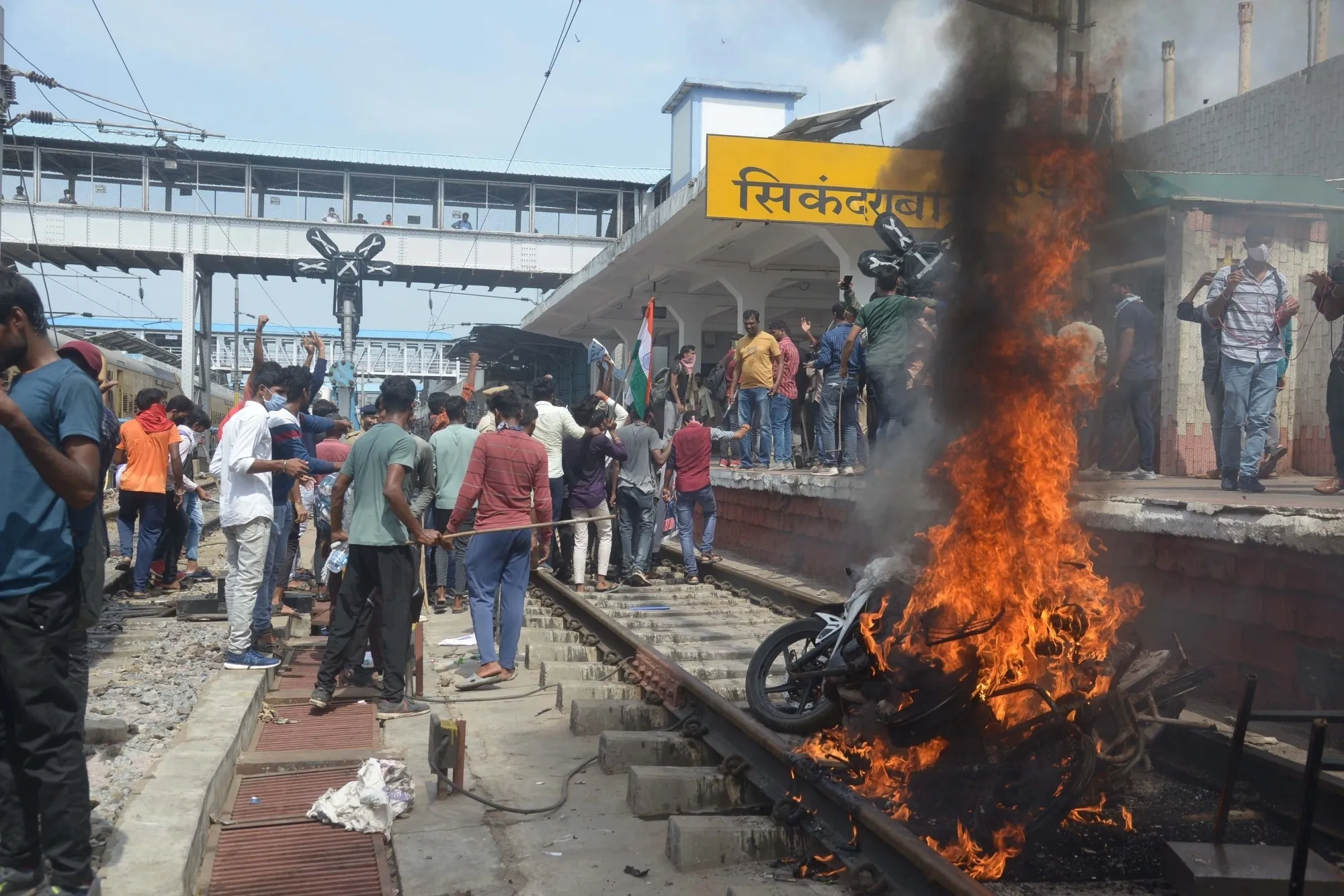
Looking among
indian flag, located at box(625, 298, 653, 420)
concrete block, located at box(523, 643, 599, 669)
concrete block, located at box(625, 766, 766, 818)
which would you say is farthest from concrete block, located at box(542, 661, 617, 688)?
indian flag, located at box(625, 298, 653, 420)

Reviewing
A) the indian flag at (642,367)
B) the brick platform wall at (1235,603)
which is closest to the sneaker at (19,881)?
the brick platform wall at (1235,603)

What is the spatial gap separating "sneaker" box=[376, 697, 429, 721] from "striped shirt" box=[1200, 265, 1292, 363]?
22.2 ft

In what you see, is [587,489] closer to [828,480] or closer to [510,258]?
[828,480]

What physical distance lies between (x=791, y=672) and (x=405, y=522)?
265 cm

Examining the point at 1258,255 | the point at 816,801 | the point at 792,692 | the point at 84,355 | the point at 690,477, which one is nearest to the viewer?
the point at 84,355

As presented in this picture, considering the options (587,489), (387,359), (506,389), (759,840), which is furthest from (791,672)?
(387,359)

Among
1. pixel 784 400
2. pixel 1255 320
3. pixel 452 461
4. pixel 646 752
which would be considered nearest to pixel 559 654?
pixel 452 461

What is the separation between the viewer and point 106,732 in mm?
5523

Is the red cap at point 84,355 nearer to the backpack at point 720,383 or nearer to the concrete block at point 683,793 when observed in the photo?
the concrete block at point 683,793

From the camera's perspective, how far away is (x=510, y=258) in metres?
45.3

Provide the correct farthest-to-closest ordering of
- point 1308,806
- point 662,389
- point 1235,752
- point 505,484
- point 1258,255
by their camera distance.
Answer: point 662,389, point 1258,255, point 505,484, point 1235,752, point 1308,806

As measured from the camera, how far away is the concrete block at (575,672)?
7.58 metres

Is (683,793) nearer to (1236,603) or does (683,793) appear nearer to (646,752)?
(646,752)

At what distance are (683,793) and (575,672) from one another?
2949mm
